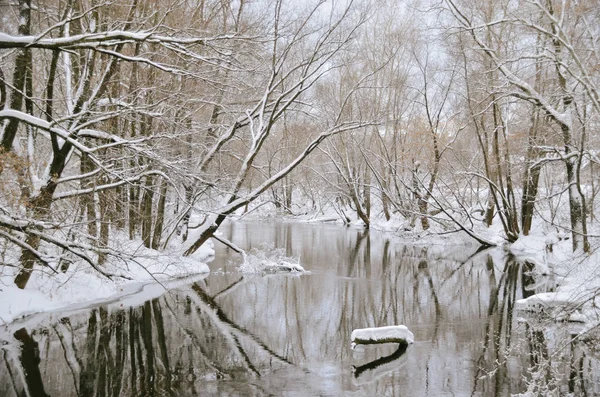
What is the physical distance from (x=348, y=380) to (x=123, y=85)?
10.7 metres

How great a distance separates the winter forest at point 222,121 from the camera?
880cm

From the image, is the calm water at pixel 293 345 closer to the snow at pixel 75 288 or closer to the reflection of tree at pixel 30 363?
the reflection of tree at pixel 30 363

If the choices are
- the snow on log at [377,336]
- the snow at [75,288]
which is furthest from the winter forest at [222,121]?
the snow on log at [377,336]

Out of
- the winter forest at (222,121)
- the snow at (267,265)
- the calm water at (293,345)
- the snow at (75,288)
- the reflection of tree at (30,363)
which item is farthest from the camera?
the snow at (267,265)

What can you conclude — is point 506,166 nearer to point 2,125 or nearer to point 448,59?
point 448,59

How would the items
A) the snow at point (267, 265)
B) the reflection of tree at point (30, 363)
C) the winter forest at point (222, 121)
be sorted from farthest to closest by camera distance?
the snow at point (267, 265)
the winter forest at point (222, 121)
the reflection of tree at point (30, 363)

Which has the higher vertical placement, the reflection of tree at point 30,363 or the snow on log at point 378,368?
the reflection of tree at point 30,363

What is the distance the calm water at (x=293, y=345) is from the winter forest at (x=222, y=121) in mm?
416

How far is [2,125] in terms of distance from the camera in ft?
34.4

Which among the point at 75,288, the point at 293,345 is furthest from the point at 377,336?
the point at 75,288

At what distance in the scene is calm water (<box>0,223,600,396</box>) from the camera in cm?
745

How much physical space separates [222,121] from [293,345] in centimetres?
1245

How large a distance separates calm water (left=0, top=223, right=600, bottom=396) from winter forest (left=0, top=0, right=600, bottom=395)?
0.42 meters

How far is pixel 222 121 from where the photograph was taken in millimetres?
20266
